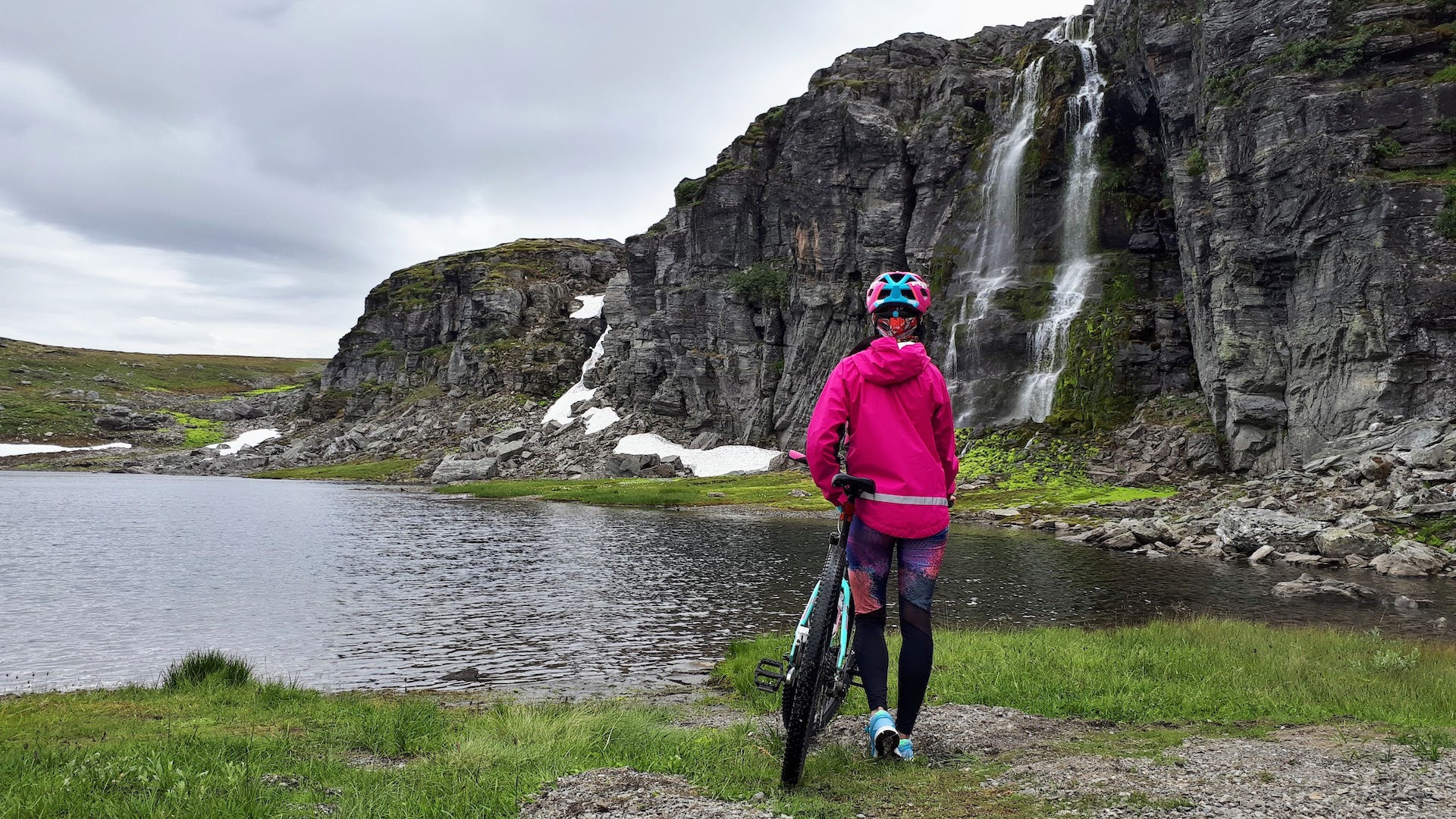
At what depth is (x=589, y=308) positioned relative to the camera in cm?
17725

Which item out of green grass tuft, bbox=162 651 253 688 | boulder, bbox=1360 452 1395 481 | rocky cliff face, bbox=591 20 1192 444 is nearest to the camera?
green grass tuft, bbox=162 651 253 688

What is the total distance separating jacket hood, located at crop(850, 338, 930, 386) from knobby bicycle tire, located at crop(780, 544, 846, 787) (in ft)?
4.95

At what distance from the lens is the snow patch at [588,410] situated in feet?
424

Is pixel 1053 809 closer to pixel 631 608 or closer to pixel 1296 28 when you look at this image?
pixel 631 608

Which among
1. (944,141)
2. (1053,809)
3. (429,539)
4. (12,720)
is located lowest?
(429,539)

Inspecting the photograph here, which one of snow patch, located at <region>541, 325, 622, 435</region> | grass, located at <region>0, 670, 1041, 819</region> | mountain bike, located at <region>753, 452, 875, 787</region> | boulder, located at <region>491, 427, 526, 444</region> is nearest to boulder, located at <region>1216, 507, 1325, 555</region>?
grass, located at <region>0, 670, 1041, 819</region>

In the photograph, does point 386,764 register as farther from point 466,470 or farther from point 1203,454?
point 466,470

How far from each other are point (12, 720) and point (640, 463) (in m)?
95.0

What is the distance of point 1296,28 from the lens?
184 feet

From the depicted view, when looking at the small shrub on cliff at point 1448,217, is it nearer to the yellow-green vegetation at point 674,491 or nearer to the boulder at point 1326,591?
the boulder at point 1326,591

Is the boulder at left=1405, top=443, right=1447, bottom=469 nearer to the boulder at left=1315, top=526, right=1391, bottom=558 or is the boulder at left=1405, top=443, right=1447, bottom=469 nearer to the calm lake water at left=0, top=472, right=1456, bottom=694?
the boulder at left=1315, top=526, right=1391, bottom=558

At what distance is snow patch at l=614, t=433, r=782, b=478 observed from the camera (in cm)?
10338

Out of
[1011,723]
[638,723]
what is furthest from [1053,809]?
[638,723]

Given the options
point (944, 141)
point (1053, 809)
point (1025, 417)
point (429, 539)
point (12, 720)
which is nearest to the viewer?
point (1053, 809)
